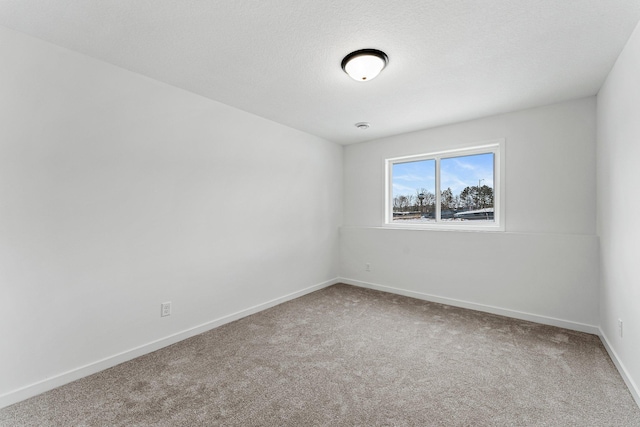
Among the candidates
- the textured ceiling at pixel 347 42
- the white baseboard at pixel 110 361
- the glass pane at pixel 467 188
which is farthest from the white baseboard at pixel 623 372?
the white baseboard at pixel 110 361

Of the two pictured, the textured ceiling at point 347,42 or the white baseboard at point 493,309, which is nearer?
the textured ceiling at point 347,42

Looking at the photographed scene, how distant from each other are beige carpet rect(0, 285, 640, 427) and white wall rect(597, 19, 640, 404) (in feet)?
0.96

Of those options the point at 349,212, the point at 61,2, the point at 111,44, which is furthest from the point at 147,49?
the point at 349,212

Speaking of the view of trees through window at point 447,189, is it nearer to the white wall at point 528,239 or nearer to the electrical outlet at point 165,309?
the white wall at point 528,239

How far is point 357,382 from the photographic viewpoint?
2021mm

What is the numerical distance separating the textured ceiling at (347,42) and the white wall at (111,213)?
32cm

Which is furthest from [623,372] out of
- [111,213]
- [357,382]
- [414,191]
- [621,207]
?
[111,213]

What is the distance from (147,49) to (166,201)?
1.22m

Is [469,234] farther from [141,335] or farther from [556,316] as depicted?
[141,335]

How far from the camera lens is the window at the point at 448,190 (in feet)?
11.9

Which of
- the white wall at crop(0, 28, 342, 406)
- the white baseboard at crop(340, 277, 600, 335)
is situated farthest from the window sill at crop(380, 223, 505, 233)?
the white wall at crop(0, 28, 342, 406)

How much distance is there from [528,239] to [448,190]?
1.19m

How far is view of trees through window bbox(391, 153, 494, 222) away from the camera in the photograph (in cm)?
371

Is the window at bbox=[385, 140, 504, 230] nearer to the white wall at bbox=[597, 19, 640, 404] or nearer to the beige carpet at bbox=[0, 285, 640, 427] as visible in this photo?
the white wall at bbox=[597, 19, 640, 404]
